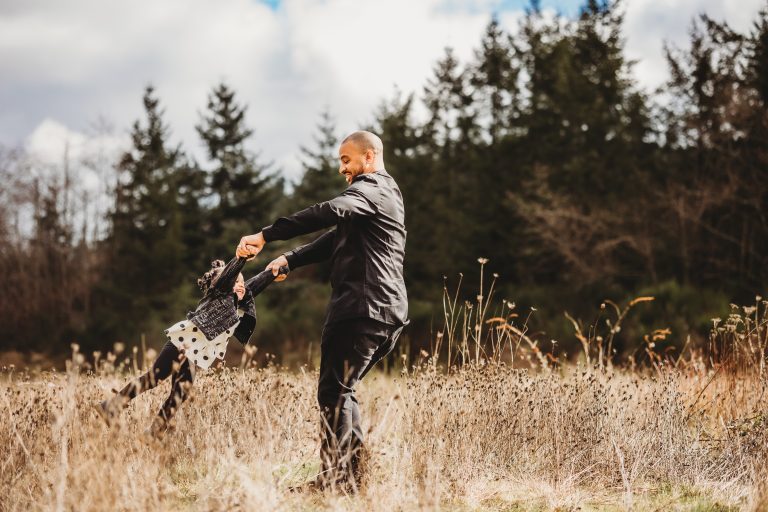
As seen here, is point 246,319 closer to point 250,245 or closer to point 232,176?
point 250,245

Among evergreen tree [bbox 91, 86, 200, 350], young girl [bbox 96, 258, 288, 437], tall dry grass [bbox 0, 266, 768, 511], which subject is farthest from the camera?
evergreen tree [bbox 91, 86, 200, 350]

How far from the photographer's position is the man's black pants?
140 inches

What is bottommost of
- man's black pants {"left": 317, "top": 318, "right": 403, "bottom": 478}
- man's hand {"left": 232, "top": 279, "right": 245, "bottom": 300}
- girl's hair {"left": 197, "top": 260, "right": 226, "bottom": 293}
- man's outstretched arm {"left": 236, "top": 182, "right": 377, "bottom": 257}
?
man's black pants {"left": 317, "top": 318, "right": 403, "bottom": 478}

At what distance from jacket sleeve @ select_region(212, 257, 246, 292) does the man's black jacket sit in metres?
0.51

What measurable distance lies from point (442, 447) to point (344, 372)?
2.37ft

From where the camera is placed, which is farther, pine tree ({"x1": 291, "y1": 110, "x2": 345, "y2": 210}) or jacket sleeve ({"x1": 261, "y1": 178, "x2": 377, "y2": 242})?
pine tree ({"x1": 291, "y1": 110, "x2": 345, "y2": 210})

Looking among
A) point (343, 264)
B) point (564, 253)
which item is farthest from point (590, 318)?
point (343, 264)

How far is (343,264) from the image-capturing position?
3.63 meters

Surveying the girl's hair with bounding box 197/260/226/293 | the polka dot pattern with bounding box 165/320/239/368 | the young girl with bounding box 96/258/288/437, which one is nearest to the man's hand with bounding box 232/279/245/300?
the young girl with bounding box 96/258/288/437

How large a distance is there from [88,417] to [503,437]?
8.87 ft

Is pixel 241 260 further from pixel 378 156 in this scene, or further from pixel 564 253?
pixel 564 253

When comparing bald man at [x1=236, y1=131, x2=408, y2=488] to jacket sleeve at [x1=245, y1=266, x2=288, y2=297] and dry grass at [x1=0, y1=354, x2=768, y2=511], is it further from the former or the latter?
jacket sleeve at [x1=245, y1=266, x2=288, y2=297]

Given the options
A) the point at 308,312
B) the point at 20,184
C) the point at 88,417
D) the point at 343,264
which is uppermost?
the point at 20,184

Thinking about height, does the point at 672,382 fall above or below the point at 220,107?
below
